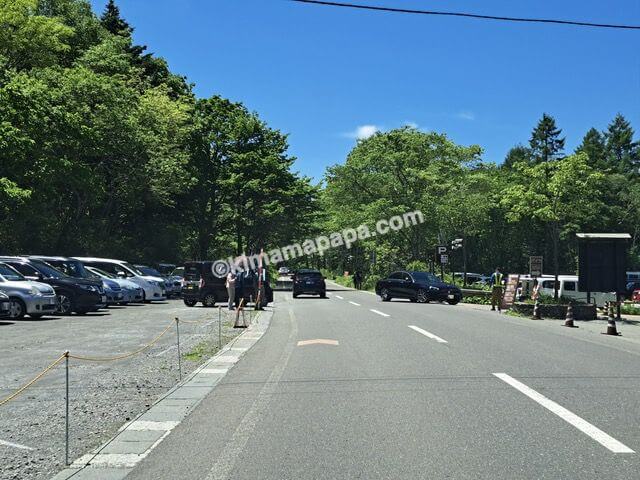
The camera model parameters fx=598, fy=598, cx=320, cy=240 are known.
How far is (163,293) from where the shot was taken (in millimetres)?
29391

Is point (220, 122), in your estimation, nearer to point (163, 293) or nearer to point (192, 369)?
point (163, 293)

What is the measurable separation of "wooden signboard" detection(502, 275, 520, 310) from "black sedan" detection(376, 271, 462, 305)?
16.8 ft

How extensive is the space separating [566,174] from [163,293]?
21.0 metres

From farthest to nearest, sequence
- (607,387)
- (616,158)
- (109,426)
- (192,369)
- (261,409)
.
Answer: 1. (616,158)
2. (192,369)
3. (607,387)
4. (261,409)
5. (109,426)

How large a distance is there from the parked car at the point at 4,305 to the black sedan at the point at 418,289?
1956cm

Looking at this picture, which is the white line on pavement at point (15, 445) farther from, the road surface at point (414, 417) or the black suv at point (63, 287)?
the black suv at point (63, 287)

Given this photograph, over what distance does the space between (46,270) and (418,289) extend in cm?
1809

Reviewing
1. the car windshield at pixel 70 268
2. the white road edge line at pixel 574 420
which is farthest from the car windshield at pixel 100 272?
the white road edge line at pixel 574 420

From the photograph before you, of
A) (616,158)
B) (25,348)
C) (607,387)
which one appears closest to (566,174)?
(607,387)

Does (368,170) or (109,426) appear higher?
(368,170)

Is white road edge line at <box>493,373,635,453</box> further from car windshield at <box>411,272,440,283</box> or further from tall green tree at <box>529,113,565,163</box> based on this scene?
tall green tree at <box>529,113,565,163</box>

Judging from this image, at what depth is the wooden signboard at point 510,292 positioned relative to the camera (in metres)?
24.7

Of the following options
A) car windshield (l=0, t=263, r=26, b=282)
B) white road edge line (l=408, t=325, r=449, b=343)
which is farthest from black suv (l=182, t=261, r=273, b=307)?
white road edge line (l=408, t=325, r=449, b=343)

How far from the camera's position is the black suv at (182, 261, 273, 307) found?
25.6m
